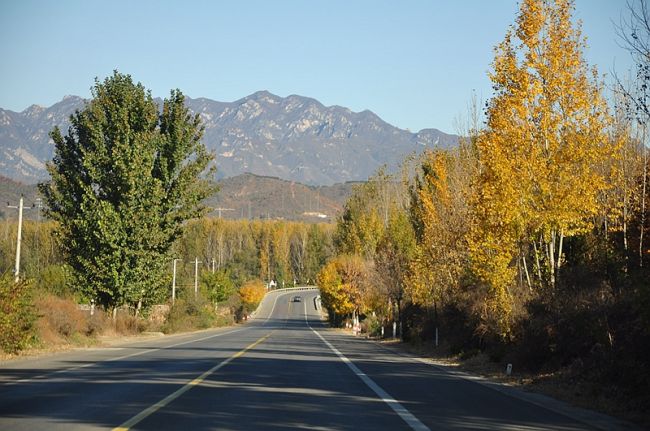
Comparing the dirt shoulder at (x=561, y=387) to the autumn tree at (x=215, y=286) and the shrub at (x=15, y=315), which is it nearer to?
the shrub at (x=15, y=315)

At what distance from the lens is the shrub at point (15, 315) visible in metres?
25.5

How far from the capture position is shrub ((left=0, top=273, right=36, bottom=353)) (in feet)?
83.8

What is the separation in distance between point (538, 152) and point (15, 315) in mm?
17680

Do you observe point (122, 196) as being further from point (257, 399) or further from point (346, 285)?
point (346, 285)

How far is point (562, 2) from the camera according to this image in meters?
25.7

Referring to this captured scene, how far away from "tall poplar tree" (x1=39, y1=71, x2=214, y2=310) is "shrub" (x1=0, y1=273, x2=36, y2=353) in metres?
14.0

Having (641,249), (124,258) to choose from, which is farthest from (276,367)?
(124,258)

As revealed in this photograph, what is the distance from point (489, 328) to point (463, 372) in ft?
10.3

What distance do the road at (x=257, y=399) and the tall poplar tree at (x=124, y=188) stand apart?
1860 centimetres

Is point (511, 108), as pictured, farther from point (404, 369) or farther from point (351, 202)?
point (351, 202)

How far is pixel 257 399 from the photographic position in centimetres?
1493

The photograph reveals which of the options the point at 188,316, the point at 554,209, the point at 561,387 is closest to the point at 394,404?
the point at 561,387

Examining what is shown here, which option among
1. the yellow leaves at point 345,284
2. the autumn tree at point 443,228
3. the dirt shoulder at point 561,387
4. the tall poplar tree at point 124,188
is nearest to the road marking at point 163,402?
the dirt shoulder at point 561,387

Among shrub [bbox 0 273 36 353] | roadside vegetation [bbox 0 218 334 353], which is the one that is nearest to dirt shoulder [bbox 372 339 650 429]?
shrub [bbox 0 273 36 353]
